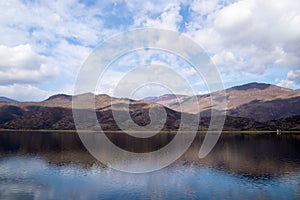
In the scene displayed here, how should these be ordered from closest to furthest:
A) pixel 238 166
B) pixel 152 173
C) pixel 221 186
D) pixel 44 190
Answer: pixel 44 190 → pixel 221 186 → pixel 152 173 → pixel 238 166

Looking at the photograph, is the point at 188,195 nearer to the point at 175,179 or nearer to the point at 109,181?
the point at 175,179

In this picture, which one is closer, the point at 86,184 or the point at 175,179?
the point at 86,184

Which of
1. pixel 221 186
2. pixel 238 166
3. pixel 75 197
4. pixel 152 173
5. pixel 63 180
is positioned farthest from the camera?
pixel 238 166

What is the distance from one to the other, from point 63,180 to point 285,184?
60.0 m

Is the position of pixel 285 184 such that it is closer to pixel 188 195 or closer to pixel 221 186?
pixel 221 186

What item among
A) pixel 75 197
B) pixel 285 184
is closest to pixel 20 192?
pixel 75 197

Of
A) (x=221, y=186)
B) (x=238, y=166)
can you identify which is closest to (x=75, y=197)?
(x=221, y=186)

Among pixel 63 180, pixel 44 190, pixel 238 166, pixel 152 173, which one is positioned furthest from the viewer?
pixel 238 166

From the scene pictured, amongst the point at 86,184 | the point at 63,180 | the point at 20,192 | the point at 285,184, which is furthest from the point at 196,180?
the point at 20,192

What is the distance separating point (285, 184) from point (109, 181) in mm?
46953

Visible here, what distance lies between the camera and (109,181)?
251 feet

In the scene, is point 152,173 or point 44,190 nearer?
point 44,190

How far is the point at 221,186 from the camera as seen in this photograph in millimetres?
71938

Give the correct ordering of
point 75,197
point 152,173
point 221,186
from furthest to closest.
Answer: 1. point 152,173
2. point 221,186
3. point 75,197
